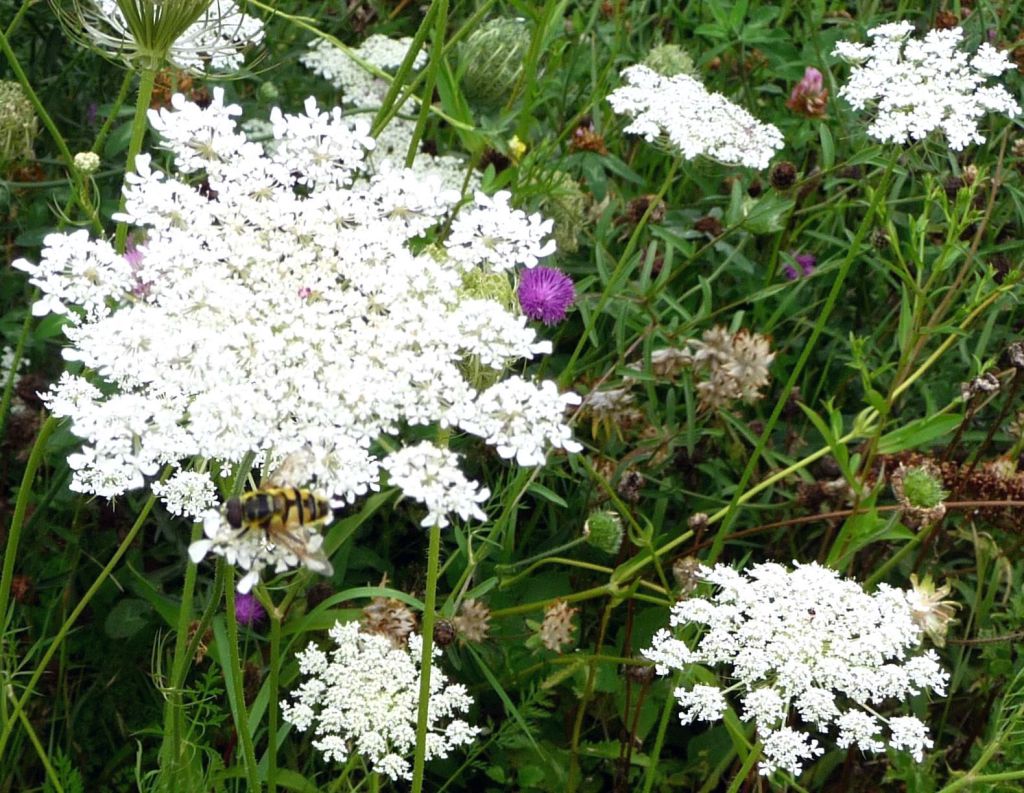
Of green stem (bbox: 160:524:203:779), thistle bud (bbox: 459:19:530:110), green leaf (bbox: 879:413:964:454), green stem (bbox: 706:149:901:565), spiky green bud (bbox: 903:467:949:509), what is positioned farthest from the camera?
thistle bud (bbox: 459:19:530:110)

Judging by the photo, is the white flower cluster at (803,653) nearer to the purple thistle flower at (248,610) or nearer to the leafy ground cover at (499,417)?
the leafy ground cover at (499,417)

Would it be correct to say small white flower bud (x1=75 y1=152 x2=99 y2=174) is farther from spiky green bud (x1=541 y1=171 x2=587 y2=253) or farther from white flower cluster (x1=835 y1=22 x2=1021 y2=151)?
white flower cluster (x1=835 y1=22 x2=1021 y2=151)

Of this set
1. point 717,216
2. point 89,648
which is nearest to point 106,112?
point 89,648

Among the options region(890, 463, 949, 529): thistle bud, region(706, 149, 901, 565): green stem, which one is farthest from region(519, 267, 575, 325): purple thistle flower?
region(890, 463, 949, 529): thistle bud

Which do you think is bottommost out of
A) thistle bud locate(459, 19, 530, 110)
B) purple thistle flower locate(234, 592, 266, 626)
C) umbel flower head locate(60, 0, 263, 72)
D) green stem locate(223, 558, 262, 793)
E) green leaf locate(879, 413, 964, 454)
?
purple thistle flower locate(234, 592, 266, 626)

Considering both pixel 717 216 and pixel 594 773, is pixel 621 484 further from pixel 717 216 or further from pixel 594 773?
pixel 717 216

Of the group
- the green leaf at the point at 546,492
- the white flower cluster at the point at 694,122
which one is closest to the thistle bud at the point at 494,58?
the white flower cluster at the point at 694,122

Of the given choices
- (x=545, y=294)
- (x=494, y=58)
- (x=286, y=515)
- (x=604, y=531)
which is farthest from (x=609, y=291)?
(x=286, y=515)
